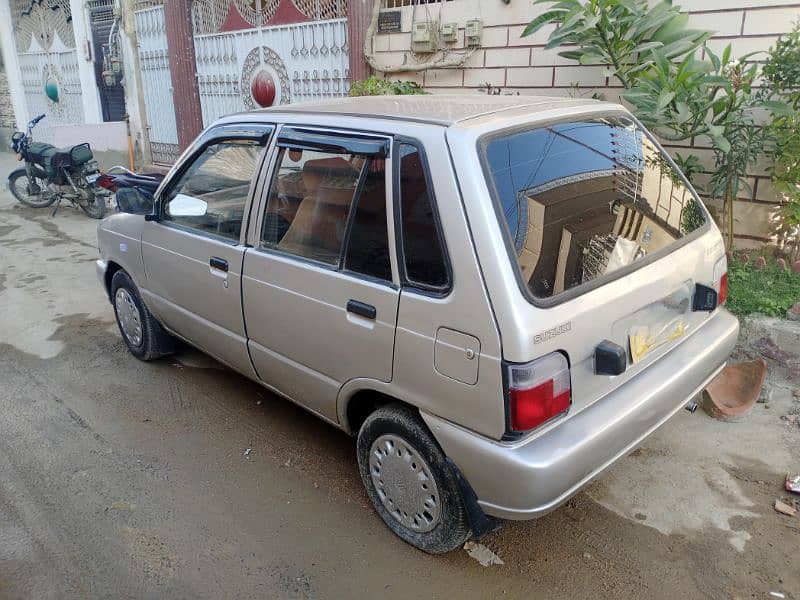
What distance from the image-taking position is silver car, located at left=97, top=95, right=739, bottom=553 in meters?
2.12

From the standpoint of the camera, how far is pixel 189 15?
902cm

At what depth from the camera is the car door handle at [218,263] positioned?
3195 mm

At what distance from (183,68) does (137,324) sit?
613 cm

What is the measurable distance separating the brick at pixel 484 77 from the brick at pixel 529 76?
79mm

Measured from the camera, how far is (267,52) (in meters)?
8.09

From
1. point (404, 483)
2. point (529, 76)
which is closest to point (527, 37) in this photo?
point (529, 76)

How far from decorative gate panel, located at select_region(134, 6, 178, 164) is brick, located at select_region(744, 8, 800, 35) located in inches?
317

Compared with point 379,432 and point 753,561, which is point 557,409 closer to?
point 379,432

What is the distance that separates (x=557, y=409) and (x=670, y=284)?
2.67ft

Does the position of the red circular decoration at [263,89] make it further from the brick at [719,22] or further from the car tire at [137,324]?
the brick at [719,22]

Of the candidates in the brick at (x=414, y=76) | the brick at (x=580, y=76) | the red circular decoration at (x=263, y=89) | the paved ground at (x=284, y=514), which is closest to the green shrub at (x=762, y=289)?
the paved ground at (x=284, y=514)

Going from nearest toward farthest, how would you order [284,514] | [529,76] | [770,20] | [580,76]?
[284,514] → [770,20] → [580,76] → [529,76]

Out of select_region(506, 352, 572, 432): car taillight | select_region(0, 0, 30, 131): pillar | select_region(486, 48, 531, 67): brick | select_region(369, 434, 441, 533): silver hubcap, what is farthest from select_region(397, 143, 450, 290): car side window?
select_region(0, 0, 30, 131): pillar

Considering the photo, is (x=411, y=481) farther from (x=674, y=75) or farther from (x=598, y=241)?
(x=674, y=75)
